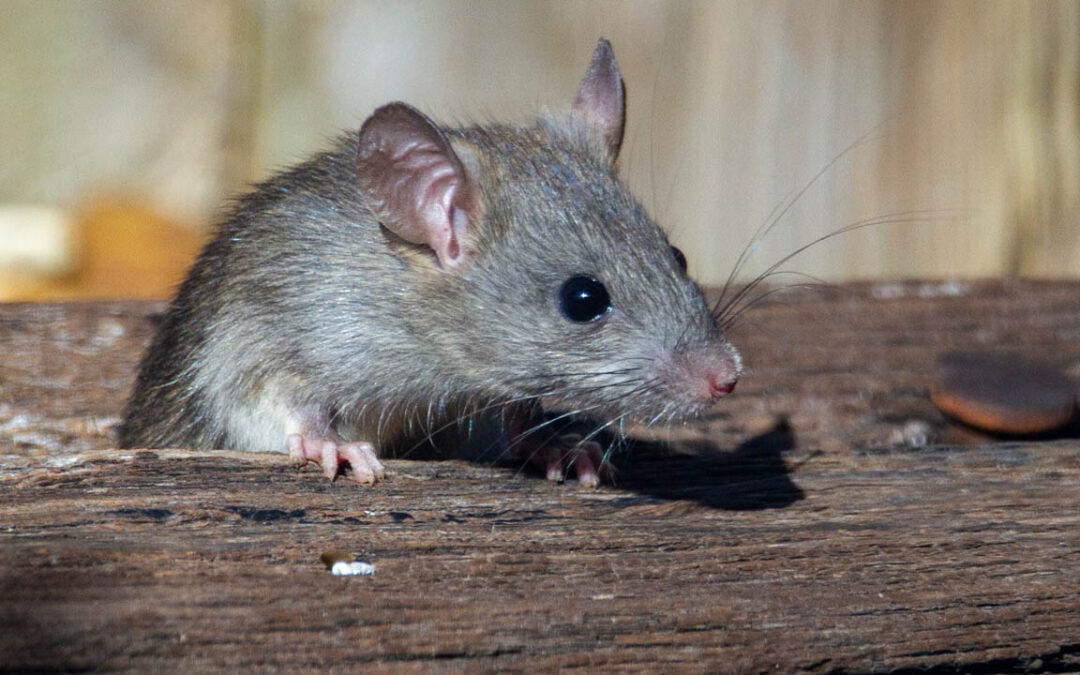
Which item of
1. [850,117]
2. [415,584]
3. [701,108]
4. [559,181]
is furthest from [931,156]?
[415,584]

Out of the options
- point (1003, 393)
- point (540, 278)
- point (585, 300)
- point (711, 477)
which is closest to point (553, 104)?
point (1003, 393)

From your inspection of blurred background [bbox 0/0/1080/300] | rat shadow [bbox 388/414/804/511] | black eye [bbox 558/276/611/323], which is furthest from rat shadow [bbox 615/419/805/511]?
blurred background [bbox 0/0/1080/300]

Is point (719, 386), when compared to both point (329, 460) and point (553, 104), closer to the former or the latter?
point (329, 460)

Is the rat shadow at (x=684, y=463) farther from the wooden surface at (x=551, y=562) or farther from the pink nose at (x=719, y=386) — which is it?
the pink nose at (x=719, y=386)

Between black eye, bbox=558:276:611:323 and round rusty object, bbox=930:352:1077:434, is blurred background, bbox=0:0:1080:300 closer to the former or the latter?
round rusty object, bbox=930:352:1077:434

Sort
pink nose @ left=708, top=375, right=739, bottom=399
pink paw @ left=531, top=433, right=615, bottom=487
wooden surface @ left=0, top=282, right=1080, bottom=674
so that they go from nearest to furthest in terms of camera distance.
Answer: wooden surface @ left=0, top=282, right=1080, bottom=674 < pink nose @ left=708, top=375, right=739, bottom=399 < pink paw @ left=531, top=433, right=615, bottom=487

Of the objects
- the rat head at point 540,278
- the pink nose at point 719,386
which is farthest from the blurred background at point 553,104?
the pink nose at point 719,386

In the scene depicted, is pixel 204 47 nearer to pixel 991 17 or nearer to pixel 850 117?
pixel 850 117
